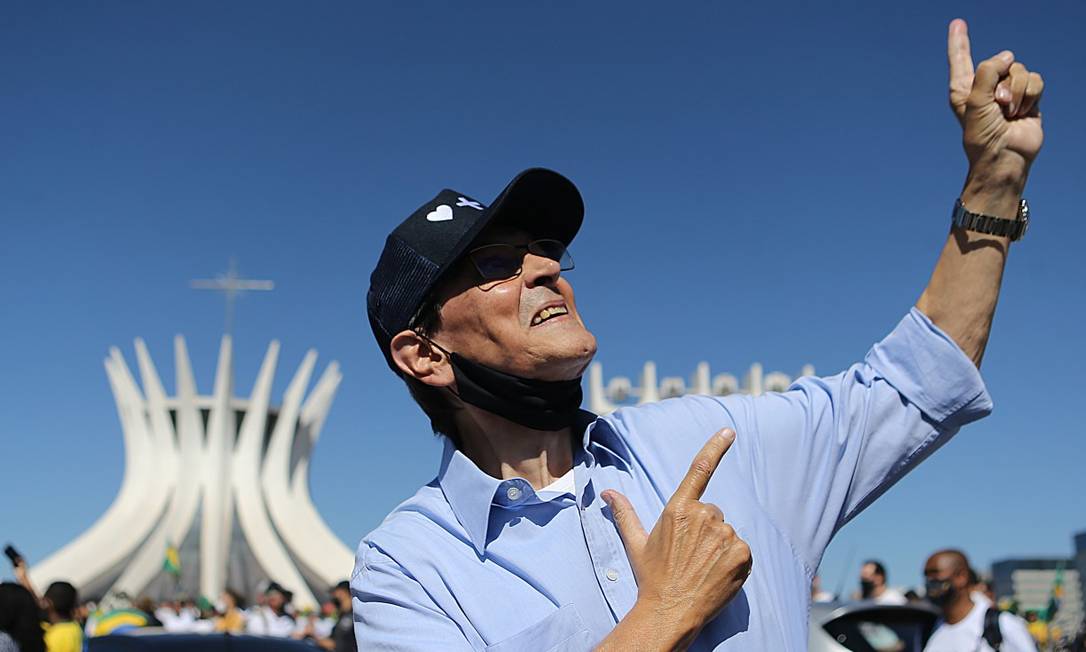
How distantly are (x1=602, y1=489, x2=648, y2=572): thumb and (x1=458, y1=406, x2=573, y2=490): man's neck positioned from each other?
23 cm

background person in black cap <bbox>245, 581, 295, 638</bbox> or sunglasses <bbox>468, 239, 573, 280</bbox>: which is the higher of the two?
sunglasses <bbox>468, 239, 573, 280</bbox>

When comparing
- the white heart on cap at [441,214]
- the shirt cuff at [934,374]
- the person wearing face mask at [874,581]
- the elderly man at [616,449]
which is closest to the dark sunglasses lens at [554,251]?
the elderly man at [616,449]

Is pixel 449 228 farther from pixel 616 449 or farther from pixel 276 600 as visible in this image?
pixel 276 600

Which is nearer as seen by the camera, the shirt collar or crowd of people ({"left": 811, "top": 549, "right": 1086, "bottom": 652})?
the shirt collar

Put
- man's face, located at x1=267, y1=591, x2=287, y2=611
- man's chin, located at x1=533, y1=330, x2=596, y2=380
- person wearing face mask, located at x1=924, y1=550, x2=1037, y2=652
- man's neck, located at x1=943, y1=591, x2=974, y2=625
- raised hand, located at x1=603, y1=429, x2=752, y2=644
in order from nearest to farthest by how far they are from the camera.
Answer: raised hand, located at x1=603, y1=429, x2=752, y2=644
man's chin, located at x1=533, y1=330, x2=596, y2=380
person wearing face mask, located at x1=924, y1=550, x2=1037, y2=652
man's neck, located at x1=943, y1=591, x2=974, y2=625
man's face, located at x1=267, y1=591, x2=287, y2=611

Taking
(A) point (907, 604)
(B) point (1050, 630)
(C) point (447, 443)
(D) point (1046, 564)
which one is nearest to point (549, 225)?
(C) point (447, 443)

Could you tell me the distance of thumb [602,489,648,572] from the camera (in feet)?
5.04

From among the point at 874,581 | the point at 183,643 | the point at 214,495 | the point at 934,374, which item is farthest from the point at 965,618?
the point at 214,495

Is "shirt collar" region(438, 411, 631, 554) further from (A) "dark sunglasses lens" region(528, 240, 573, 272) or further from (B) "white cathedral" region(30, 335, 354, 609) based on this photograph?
(B) "white cathedral" region(30, 335, 354, 609)

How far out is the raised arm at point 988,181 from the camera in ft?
5.47

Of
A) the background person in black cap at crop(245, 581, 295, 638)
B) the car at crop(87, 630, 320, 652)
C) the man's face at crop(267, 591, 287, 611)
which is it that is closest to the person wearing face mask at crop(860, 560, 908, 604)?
the car at crop(87, 630, 320, 652)

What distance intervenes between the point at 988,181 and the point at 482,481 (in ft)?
3.11

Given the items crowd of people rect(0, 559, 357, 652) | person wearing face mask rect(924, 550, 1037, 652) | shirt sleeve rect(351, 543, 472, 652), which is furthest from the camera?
crowd of people rect(0, 559, 357, 652)

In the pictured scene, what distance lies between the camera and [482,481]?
1.72 meters
